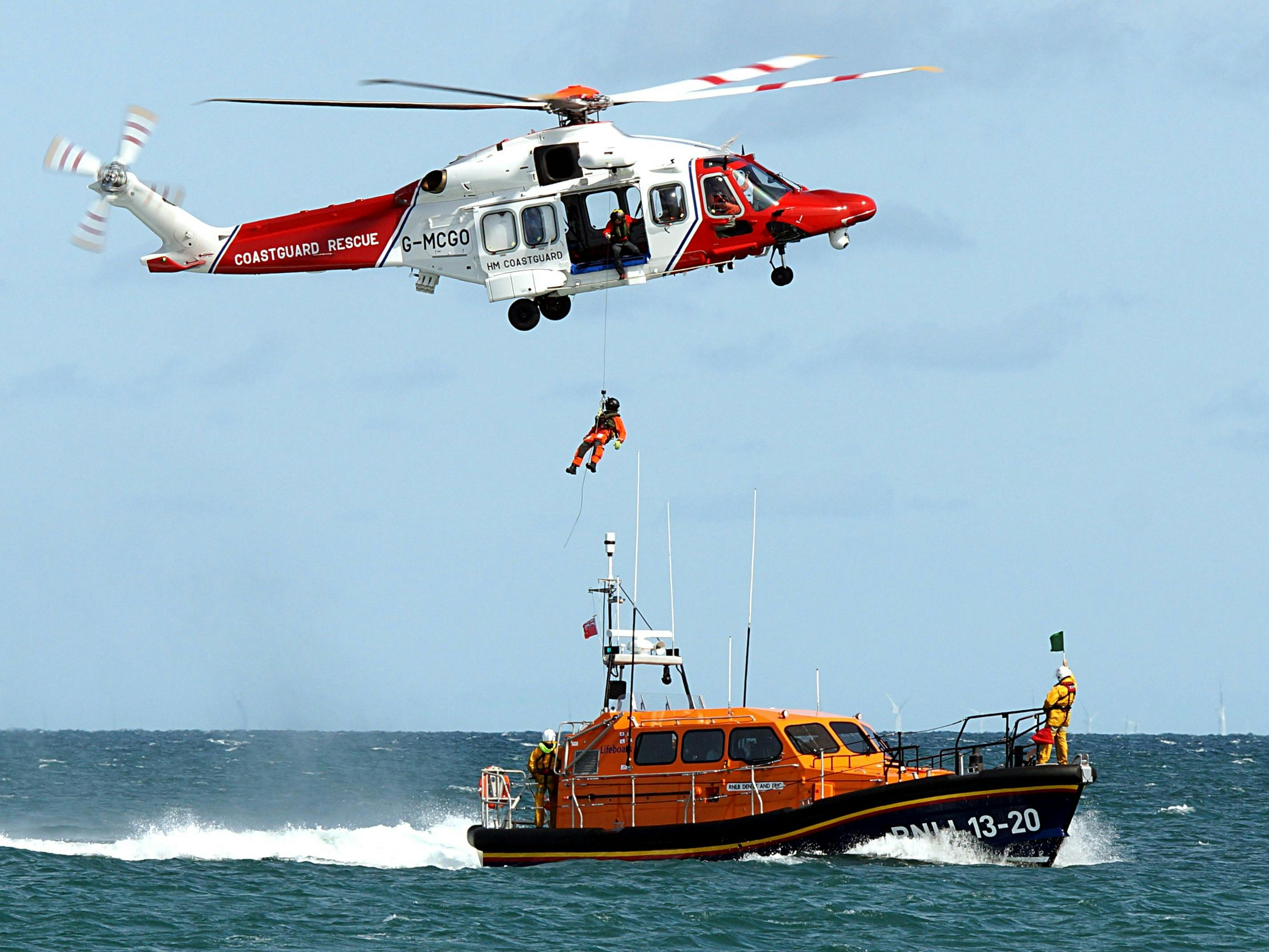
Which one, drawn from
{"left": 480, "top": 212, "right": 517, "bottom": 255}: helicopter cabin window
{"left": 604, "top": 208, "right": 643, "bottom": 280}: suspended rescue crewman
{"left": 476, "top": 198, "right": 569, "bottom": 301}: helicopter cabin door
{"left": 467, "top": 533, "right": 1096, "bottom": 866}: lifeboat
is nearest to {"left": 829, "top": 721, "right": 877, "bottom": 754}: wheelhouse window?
{"left": 467, "top": 533, "right": 1096, "bottom": 866}: lifeboat

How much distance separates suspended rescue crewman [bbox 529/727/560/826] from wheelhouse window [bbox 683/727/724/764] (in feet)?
6.10

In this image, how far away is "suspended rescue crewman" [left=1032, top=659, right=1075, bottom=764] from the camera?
1961 centimetres

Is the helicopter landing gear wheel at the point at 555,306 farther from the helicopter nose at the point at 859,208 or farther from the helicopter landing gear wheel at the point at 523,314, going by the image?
the helicopter nose at the point at 859,208

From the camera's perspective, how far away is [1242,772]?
55.5m

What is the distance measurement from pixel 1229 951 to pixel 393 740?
87226 millimetres

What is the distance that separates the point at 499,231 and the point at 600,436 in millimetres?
2951

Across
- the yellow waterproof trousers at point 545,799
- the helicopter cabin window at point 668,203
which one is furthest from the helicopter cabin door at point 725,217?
the yellow waterproof trousers at point 545,799

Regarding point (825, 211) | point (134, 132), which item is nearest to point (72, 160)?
point (134, 132)

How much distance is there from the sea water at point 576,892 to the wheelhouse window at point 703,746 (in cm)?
136

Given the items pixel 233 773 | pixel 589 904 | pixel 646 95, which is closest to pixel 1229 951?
pixel 589 904

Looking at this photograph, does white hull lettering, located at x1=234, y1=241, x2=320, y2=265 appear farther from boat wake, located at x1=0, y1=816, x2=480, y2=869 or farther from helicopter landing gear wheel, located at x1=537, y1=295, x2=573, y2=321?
boat wake, located at x1=0, y1=816, x2=480, y2=869

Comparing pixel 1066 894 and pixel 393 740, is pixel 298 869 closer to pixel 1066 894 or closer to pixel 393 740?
pixel 1066 894

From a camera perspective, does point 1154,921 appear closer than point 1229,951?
No

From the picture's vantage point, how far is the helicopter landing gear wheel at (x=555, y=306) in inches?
738
